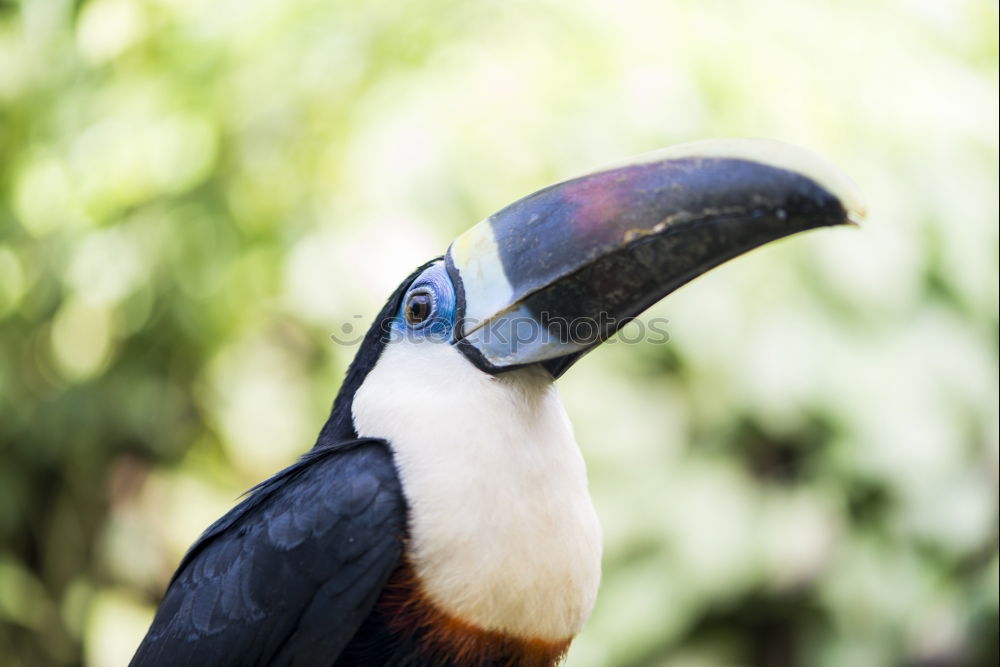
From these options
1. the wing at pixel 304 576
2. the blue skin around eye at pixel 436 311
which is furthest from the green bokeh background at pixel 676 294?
the wing at pixel 304 576

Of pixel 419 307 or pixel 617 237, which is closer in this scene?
pixel 617 237

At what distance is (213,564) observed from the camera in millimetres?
1974

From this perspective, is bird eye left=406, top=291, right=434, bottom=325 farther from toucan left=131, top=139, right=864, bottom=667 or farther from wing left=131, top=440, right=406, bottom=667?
wing left=131, top=440, right=406, bottom=667

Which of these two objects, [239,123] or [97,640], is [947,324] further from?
[97,640]

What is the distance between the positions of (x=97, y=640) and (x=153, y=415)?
893 millimetres

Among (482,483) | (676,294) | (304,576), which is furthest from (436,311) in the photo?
(676,294)

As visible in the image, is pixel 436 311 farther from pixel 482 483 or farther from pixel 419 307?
pixel 482 483

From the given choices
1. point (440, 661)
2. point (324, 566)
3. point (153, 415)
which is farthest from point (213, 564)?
point (153, 415)

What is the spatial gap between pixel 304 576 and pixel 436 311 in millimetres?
538

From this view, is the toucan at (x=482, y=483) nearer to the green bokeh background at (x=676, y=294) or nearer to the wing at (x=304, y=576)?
the wing at (x=304, y=576)

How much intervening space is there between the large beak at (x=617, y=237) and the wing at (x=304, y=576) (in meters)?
0.31

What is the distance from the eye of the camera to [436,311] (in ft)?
6.66

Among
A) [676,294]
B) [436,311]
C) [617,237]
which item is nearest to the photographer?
[617,237]

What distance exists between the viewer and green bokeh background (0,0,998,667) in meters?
3.55
